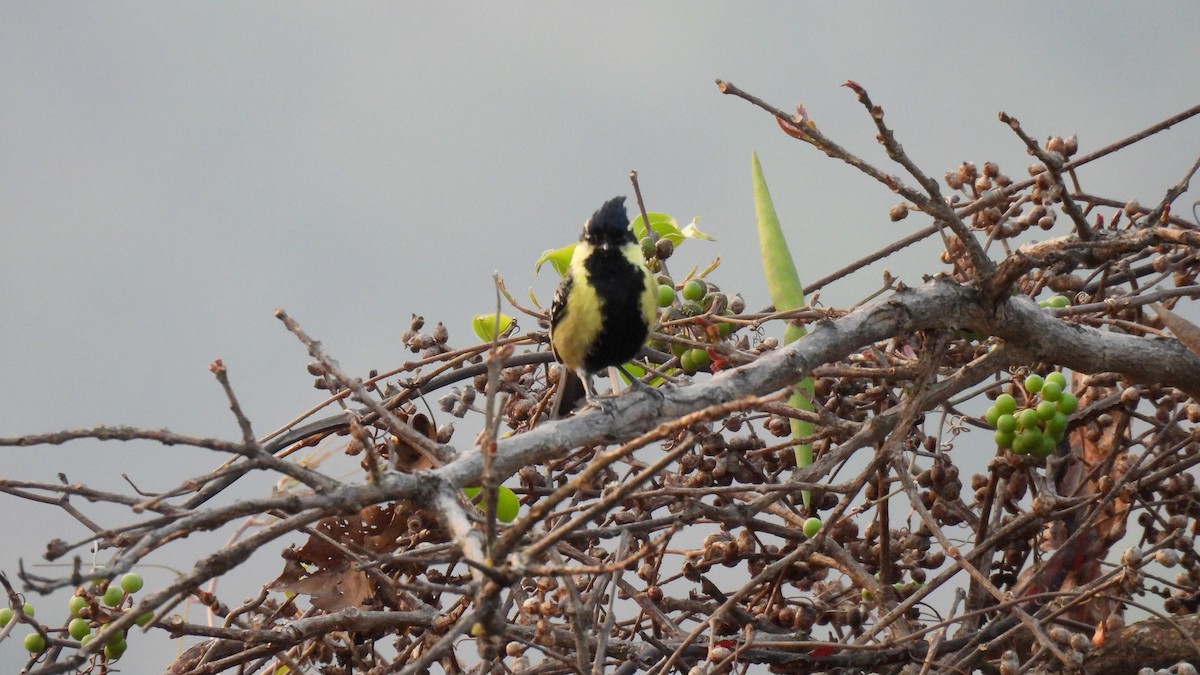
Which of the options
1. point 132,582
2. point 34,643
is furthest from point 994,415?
point 34,643

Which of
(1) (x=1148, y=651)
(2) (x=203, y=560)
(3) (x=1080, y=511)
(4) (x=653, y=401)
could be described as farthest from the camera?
(3) (x=1080, y=511)

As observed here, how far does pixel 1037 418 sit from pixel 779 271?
595 millimetres

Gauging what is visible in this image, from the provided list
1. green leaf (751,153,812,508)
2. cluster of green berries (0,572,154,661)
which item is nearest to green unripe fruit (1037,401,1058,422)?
green leaf (751,153,812,508)

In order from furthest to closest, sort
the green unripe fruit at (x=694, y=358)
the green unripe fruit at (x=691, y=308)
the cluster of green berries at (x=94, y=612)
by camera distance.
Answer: the green unripe fruit at (x=691, y=308) → the green unripe fruit at (x=694, y=358) → the cluster of green berries at (x=94, y=612)

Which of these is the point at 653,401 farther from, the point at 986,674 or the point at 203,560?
the point at 986,674

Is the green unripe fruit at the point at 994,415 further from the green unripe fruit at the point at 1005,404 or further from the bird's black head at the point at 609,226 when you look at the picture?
the bird's black head at the point at 609,226

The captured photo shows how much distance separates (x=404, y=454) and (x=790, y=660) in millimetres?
885

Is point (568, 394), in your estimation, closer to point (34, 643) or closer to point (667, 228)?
point (667, 228)

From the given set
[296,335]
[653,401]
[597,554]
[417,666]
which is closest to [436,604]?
[597,554]

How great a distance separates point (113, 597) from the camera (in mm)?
2314

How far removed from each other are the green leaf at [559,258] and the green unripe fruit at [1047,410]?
1.06 meters

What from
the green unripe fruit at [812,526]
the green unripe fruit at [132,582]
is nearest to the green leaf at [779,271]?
the green unripe fruit at [812,526]

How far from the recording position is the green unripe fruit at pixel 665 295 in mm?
2617

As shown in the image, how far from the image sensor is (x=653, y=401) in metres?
1.88
